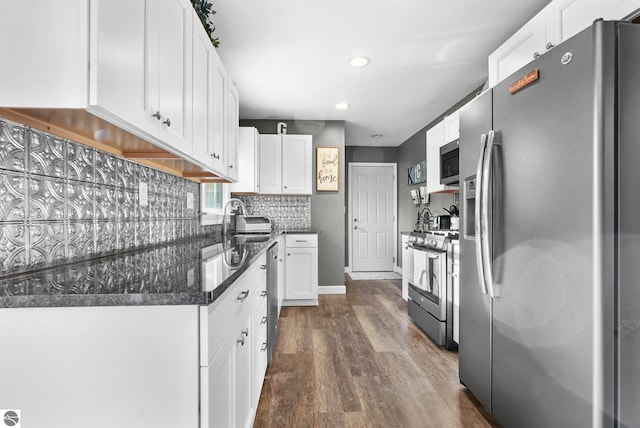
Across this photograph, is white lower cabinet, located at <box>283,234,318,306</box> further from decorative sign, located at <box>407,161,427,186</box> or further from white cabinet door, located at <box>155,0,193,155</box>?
white cabinet door, located at <box>155,0,193,155</box>

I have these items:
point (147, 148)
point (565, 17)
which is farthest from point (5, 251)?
point (565, 17)

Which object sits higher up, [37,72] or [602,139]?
[37,72]

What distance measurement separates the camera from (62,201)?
3.96 feet

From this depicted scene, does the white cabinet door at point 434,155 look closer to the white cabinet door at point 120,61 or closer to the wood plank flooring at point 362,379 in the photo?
the wood plank flooring at point 362,379

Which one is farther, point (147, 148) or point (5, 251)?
point (147, 148)

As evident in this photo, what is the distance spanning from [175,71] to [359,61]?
182 cm

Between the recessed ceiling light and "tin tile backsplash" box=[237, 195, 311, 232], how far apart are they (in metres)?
2.08

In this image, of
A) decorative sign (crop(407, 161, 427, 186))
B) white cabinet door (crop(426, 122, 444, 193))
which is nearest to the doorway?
decorative sign (crop(407, 161, 427, 186))

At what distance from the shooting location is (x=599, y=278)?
1080 mm

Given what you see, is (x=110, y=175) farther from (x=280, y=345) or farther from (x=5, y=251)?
(x=280, y=345)

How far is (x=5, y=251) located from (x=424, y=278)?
2809 millimetres

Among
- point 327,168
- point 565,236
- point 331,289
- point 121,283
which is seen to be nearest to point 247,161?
point 327,168

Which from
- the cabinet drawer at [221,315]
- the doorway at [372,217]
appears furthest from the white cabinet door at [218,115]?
the doorway at [372,217]

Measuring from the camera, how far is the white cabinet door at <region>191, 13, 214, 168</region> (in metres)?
1.64
